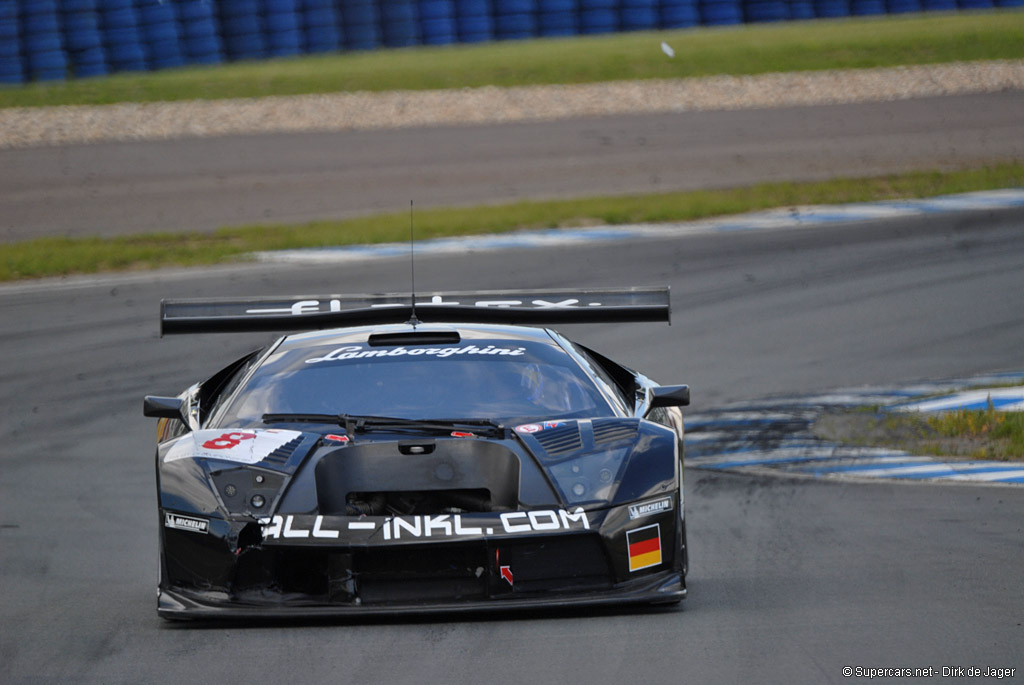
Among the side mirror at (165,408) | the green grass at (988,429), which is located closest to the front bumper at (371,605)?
the side mirror at (165,408)

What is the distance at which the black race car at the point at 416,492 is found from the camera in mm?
5109

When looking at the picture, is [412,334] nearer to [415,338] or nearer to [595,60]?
[415,338]

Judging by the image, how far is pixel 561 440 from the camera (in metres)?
5.62

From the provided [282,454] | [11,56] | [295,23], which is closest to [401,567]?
[282,454]

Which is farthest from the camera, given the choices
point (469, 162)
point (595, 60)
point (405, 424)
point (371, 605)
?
point (595, 60)

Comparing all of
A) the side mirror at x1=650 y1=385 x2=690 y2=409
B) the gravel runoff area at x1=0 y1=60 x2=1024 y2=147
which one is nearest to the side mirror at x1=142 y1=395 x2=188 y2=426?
the side mirror at x1=650 y1=385 x2=690 y2=409

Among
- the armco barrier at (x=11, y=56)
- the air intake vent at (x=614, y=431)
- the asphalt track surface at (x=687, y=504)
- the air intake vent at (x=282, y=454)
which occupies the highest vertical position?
the armco barrier at (x=11, y=56)

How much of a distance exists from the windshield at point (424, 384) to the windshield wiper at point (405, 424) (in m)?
0.20

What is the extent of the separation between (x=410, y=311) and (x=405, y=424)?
1388mm

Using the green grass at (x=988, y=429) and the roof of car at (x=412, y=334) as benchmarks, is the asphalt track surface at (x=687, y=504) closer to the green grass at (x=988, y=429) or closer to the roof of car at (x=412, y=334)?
the green grass at (x=988, y=429)

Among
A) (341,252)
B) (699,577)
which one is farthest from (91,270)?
(699,577)

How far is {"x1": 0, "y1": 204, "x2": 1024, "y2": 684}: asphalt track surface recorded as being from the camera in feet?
15.9

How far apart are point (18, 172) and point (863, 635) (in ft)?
57.8

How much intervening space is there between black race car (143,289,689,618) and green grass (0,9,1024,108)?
739 inches
